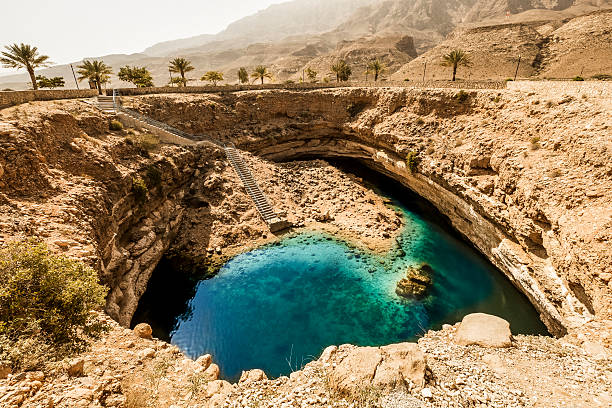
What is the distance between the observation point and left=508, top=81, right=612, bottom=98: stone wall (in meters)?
20.7

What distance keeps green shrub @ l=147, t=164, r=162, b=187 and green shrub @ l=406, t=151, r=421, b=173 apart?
26.3 meters

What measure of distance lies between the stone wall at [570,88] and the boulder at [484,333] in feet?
64.0

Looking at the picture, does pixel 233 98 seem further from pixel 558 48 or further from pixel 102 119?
pixel 558 48

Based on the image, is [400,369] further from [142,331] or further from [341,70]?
[341,70]

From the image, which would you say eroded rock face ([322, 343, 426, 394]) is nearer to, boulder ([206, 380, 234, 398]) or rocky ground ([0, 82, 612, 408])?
rocky ground ([0, 82, 612, 408])

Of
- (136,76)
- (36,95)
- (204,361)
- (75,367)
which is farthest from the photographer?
(136,76)

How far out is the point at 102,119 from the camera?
26250 mm

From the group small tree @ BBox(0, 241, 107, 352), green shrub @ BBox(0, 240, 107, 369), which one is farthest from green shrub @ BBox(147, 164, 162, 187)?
small tree @ BBox(0, 241, 107, 352)

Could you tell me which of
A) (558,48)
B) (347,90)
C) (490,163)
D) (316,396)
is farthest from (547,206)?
(558,48)

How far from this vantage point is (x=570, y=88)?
2311cm

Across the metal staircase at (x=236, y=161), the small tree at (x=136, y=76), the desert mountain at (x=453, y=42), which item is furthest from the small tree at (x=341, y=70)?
the small tree at (x=136, y=76)

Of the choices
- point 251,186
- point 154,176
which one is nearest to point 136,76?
point 154,176

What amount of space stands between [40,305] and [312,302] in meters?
16.3

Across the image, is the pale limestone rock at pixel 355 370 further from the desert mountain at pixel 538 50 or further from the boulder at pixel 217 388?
the desert mountain at pixel 538 50
